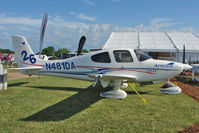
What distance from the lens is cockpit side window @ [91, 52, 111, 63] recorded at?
6432mm

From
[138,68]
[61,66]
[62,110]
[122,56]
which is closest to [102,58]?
[122,56]

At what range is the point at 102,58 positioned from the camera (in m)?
6.54

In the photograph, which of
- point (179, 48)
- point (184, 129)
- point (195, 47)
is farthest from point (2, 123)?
point (195, 47)

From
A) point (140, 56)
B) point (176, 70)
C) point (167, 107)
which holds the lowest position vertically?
point (167, 107)

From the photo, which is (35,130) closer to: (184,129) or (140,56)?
(184,129)

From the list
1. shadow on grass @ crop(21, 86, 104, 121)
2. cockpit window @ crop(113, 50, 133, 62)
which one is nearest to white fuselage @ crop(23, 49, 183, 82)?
cockpit window @ crop(113, 50, 133, 62)

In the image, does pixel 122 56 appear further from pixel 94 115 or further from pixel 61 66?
pixel 61 66

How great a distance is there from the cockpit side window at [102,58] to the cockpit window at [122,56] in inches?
14.1

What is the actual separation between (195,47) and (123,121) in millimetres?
20426

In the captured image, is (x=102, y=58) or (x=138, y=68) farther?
(x=102, y=58)

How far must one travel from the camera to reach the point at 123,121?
154 inches

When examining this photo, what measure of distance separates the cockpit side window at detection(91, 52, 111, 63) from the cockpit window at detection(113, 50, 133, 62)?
0.36 meters

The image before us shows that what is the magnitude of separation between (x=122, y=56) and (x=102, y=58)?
0.89 metres

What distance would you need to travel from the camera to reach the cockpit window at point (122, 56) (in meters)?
6.25
